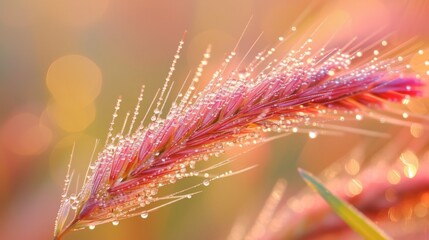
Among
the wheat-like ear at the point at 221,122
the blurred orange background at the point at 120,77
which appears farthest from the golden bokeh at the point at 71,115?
the wheat-like ear at the point at 221,122

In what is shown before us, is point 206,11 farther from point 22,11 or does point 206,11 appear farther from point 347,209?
point 347,209

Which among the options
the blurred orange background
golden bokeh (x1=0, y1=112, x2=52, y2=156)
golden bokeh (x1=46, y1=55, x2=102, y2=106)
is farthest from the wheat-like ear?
golden bokeh (x1=46, y1=55, x2=102, y2=106)

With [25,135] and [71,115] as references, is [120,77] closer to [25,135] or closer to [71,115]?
[71,115]

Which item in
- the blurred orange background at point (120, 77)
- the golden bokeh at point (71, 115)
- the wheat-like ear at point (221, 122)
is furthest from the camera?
the golden bokeh at point (71, 115)

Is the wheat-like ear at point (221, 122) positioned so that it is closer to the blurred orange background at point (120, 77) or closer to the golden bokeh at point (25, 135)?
the blurred orange background at point (120, 77)

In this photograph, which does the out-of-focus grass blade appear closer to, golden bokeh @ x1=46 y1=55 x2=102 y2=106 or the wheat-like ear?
the wheat-like ear

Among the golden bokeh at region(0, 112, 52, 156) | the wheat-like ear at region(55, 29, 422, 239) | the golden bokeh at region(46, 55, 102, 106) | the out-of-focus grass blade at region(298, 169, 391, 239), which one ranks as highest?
the golden bokeh at region(46, 55, 102, 106)

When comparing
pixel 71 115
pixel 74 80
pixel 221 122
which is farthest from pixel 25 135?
pixel 221 122

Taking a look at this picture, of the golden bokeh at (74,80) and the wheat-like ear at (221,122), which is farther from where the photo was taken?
the golden bokeh at (74,80)
